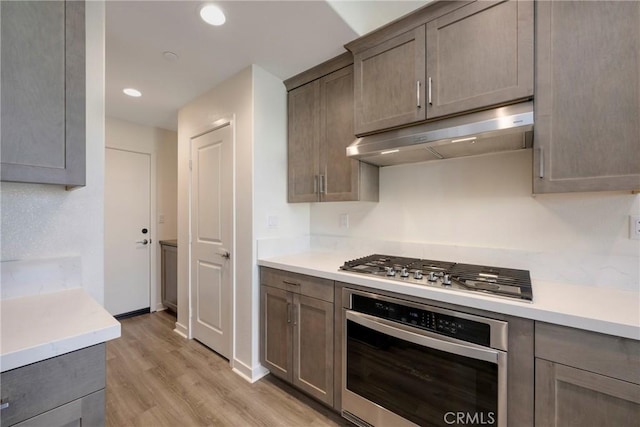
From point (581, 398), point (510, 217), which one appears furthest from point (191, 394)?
point (510, 217)

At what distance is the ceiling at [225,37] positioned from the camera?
4.97ft

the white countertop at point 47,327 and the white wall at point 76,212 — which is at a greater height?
the white wall at point 76,212

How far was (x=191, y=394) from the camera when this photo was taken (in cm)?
190

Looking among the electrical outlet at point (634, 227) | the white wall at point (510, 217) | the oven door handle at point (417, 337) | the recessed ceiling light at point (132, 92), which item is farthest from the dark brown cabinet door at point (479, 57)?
the recessed ceiling light at point (132, 92)

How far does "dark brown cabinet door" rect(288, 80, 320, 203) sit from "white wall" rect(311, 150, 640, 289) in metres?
0.49

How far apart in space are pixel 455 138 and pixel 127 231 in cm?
371

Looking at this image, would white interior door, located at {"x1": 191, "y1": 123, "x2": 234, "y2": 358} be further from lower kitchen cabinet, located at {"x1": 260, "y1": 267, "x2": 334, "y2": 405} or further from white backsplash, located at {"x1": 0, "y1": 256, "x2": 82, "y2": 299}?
white backsplash, located at {"x1": 0, "y1": 256, "x2": 82, "y2": 299}

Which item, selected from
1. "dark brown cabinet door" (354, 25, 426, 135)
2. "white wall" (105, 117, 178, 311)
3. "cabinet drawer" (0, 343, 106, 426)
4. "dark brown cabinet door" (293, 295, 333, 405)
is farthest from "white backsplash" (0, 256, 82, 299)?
"white wall" (105, 117, 178, 311)

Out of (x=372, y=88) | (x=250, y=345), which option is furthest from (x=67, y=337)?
(x=372, y=88)

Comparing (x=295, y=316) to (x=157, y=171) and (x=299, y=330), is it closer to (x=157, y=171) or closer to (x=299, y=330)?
(x=299, y=330)

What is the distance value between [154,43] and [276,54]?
2.67ft

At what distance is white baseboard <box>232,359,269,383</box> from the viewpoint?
205 cm

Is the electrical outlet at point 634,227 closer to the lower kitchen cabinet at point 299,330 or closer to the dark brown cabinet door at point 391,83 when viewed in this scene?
the dark brown cabinet door at point 391,83

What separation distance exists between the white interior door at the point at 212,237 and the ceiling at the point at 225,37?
21.4 inches
